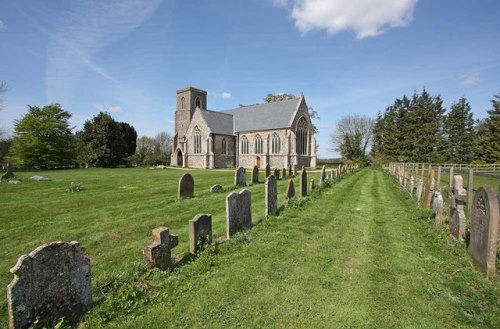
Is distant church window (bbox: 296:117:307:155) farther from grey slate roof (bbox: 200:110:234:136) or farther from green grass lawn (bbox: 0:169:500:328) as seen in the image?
green grass lawn (bbox: 0:169:500:328)

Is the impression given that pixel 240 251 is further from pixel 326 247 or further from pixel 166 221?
pixel 166 221

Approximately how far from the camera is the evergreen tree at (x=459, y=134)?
151ft

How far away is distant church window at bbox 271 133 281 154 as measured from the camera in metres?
40.9

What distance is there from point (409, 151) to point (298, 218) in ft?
162

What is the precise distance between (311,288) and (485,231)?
3118 millimetres

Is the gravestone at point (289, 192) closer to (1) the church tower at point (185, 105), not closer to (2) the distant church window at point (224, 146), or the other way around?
(2) the distant church window at point (224, 146)

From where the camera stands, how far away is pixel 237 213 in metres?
6.71

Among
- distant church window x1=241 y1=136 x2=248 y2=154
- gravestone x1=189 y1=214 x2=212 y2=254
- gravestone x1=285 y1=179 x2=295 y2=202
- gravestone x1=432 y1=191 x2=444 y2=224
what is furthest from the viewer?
distant church window x1=241 y1=136 x2=248 y2=154

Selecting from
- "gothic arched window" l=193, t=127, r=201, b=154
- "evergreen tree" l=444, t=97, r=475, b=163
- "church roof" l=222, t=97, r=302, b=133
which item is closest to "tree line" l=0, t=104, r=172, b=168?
"gothic arched window" l=193, t=127, r=201, b=154

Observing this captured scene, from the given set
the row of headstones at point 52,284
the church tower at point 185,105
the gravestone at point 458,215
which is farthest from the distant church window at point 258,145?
the row of headstones at point 52,284

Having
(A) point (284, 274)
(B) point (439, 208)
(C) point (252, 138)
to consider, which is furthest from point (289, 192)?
(C) point (252, 138)

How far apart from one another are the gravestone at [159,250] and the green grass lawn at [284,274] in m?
0.17

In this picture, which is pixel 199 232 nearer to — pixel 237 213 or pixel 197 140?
pixel 237 213

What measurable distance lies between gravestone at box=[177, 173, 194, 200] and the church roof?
1167 inches
